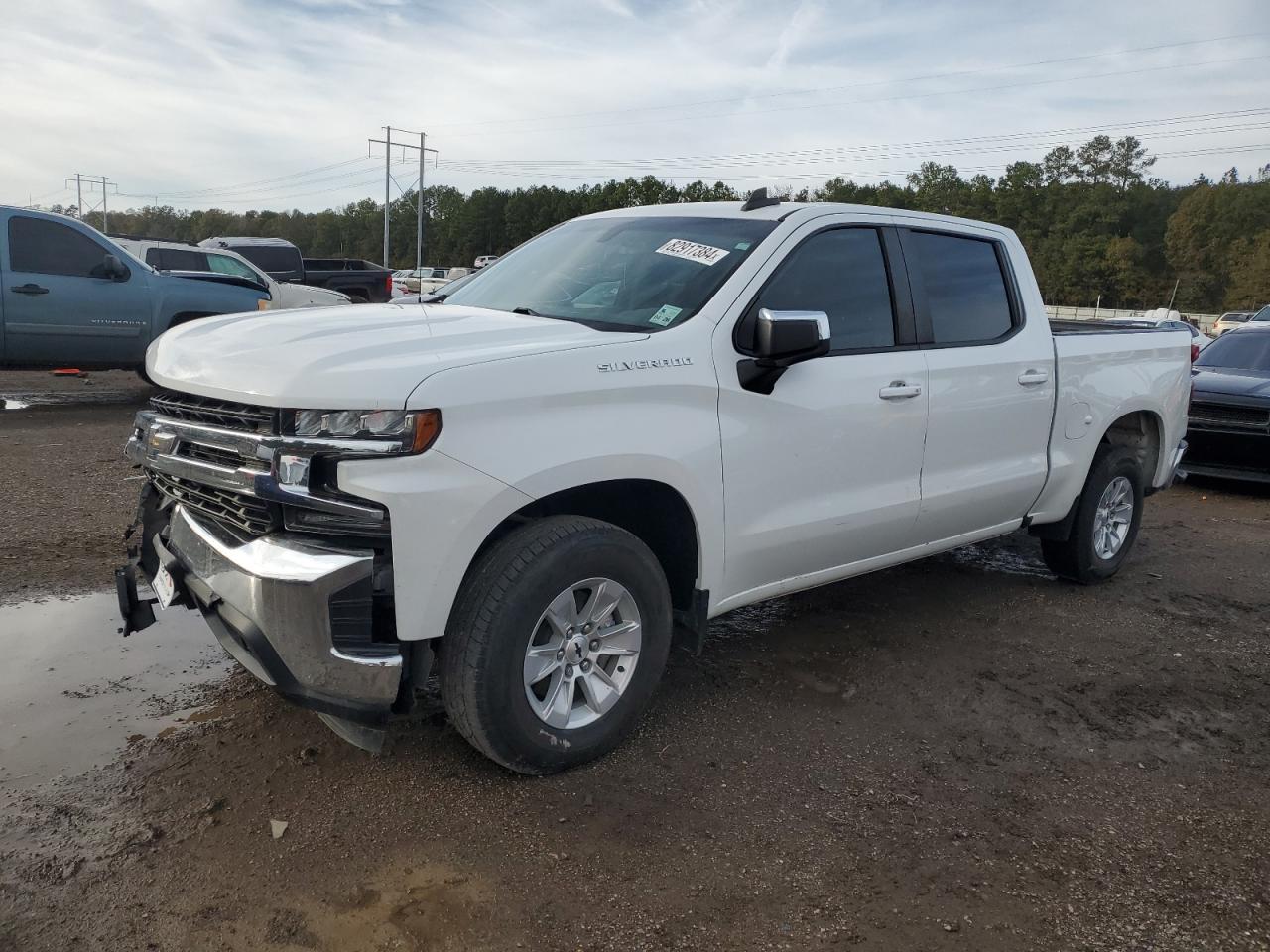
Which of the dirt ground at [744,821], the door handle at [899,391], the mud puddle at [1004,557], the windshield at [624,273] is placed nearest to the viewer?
the dirt ground at [744,821]

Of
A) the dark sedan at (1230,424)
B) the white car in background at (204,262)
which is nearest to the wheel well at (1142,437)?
the dark sedan at (1230,424)

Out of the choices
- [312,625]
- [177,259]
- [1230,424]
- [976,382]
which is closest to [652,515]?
[312,625]

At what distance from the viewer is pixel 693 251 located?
3.97 m

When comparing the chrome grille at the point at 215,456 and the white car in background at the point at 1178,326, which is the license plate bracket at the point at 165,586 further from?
the white car in background at the point at 1178,326

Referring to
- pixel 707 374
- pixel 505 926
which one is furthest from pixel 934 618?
pixel 505 926

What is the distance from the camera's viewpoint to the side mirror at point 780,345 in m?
3.46

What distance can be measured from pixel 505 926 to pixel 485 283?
109 inches

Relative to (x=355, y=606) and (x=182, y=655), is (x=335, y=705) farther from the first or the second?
(x=182, y=655)

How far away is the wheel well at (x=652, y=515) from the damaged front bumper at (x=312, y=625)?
26.7 inches

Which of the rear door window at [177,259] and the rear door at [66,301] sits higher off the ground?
the rear door window at [177,259]

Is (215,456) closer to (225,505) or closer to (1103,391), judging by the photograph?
(225,505)

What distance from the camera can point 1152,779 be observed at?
3.55m

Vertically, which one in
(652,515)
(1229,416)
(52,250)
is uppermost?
(52,250)

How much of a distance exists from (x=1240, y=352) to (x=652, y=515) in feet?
29.0
